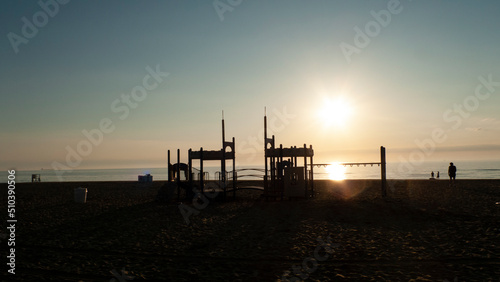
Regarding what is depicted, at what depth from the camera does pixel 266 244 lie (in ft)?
35.9

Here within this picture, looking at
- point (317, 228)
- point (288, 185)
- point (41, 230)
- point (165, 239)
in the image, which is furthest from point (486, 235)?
point (41, 230)

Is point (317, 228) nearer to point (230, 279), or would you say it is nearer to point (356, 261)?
point (356, 261)

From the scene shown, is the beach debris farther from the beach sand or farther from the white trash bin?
the white trash bin

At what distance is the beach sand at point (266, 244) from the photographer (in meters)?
8.13

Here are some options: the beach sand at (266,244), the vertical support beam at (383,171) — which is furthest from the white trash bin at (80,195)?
the vertical support beam at (383,171)

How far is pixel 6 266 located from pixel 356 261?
7950mm

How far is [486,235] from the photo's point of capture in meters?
11.6

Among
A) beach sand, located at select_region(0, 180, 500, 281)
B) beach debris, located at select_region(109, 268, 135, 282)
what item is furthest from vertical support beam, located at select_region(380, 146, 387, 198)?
beach debris, located at select_region(109, 268, 135, 282)

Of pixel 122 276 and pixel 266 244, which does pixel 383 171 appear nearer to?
pixel 266 244

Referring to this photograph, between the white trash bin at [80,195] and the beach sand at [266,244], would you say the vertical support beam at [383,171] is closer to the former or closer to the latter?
the beach sand at [266,244]

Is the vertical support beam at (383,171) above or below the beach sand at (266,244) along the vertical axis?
above

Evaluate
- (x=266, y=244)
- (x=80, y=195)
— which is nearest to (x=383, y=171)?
(x=266, y=244)

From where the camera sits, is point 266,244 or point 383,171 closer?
point 266,244

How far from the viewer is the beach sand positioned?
8133mm
